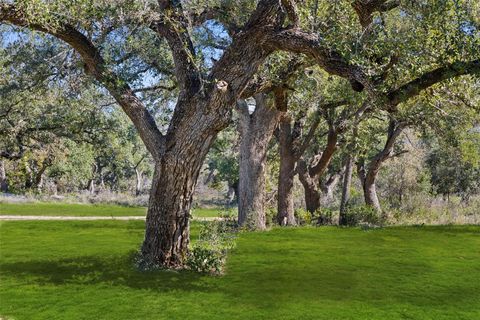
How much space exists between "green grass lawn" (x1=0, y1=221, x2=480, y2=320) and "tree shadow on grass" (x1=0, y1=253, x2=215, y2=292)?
0.02 meters

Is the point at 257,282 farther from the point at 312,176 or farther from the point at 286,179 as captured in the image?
the point at 312,176

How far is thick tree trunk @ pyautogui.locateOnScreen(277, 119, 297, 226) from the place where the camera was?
1738 centimetres

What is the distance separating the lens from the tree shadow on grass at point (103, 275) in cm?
734

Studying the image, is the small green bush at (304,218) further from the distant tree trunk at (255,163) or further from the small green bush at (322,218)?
the distant tree trunk at (255,163)

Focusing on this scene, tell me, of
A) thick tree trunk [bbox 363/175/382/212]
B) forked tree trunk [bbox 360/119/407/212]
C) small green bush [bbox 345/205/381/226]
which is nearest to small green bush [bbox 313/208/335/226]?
small green bush [bbox 345/205/381/226]

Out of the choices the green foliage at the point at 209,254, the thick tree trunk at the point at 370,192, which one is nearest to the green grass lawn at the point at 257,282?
the green foliage at the point at 209,254

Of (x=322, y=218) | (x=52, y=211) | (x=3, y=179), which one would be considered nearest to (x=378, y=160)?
(x=322, y=218)

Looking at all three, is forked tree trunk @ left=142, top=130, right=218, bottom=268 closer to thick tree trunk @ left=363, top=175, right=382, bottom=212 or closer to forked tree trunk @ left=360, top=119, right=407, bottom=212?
forked tree trunk @ left=360, top=119, right=407, bottom=212

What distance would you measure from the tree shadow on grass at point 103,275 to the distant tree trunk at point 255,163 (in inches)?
234

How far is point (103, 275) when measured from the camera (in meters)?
7.93

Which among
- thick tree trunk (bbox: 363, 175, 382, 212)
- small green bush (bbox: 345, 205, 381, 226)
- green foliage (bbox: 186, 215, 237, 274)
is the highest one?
thick tree trunk (bbox: 363, 175, 382, 212)

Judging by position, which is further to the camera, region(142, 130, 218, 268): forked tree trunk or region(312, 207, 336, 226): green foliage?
region(312, 207, 336, 226): green foliage

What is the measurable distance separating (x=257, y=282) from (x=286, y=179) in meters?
9.82

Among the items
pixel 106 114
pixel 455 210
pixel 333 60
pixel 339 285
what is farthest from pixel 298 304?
pixel 106 114
